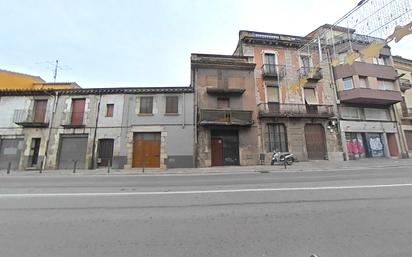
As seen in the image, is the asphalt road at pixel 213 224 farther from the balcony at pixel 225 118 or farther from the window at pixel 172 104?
the window at pixel 172 104

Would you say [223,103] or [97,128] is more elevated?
[223,103]

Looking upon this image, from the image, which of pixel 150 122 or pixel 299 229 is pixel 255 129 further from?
pixel 299 229

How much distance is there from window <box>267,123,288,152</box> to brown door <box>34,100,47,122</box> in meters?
20.4

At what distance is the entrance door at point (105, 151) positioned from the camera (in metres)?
18.8

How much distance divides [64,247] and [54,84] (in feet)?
→ 87.9

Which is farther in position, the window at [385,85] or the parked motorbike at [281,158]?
the window at [385,85]

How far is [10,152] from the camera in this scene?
1889cm

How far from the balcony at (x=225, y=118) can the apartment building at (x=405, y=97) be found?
18.0 m

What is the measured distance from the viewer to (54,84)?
24594 millimetres

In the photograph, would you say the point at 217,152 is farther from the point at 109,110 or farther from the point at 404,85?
the point at 404,85

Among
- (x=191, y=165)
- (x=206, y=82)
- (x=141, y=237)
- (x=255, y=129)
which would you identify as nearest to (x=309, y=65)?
(x=255, y=129)

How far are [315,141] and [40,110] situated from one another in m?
25.5

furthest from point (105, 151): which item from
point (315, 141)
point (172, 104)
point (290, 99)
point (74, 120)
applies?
point (315, 141)

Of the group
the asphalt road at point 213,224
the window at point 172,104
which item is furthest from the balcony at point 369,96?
the asphalt road at point 213,224
